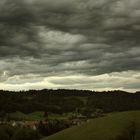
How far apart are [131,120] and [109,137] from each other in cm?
1749

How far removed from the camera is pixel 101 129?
5600 inches

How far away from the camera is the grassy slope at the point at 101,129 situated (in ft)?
440

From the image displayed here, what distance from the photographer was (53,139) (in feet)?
473

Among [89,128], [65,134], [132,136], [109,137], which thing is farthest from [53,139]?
[132,136]

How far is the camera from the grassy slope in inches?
5285

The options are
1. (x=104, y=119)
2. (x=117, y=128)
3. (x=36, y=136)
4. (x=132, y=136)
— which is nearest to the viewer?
(x=132, y=136)

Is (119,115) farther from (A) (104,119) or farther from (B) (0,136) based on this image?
(B) (0,136)

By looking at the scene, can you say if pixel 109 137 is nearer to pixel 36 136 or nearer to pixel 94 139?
pixel 94 139

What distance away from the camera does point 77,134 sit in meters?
142

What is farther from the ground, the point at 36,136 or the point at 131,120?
the point at 131,120

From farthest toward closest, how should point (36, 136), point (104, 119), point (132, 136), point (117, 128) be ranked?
point (36, 136) < point (104, 119) < point (117, 128) < point (132, 136)

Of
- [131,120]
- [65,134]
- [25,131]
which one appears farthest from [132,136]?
[25,131]

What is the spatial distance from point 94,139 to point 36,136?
169 feet

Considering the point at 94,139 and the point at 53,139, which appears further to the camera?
the point at 53,139
